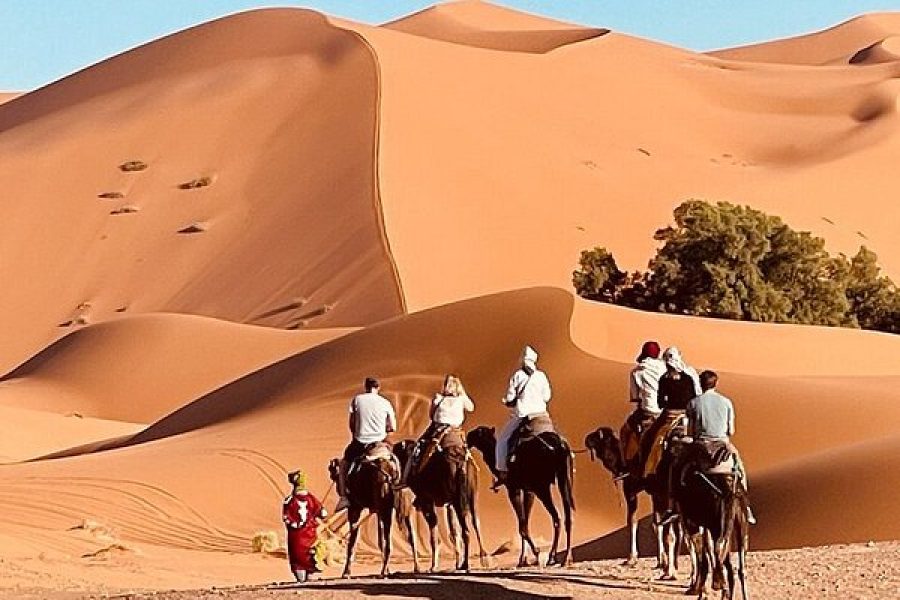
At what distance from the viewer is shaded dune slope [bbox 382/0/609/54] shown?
8912 centimetres

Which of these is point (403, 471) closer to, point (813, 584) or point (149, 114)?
point (813, 584)

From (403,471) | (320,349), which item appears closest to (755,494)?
(403,471)

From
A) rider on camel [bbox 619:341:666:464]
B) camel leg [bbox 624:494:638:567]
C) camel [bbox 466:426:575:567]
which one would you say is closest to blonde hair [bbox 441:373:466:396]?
camel [bbox 466:426:575:567]

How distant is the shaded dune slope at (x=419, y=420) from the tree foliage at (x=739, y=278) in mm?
8799

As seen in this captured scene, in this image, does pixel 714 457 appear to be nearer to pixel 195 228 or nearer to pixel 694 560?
pixel 694 560

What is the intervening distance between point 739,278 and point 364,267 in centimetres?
1197

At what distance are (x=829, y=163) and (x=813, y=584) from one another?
5816cm

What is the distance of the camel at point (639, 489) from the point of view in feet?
48.2

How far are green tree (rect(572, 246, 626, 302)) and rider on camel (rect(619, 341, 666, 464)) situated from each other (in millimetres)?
32940

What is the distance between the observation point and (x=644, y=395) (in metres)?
15.2

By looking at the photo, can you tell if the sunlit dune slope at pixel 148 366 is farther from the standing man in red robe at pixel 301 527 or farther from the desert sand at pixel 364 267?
the standing man in red robe at pixel 301 527

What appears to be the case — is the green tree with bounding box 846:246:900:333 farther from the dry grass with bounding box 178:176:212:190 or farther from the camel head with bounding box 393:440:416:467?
the camel head with bounding box 393:440:416:467

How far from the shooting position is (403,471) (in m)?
16.9

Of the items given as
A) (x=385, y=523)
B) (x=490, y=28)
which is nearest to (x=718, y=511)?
(x=385, y=523)
